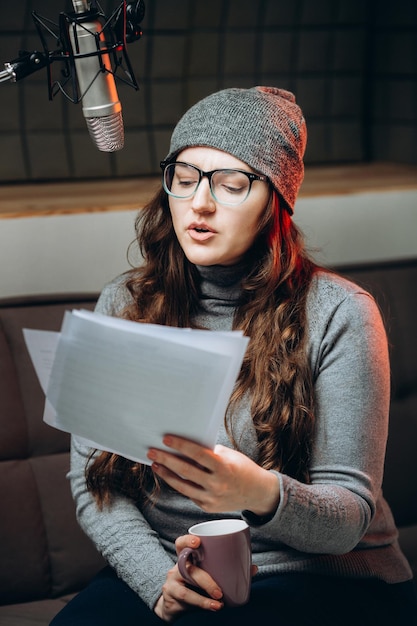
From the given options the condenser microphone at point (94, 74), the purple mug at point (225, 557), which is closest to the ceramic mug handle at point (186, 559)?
the purple mug at point (225, 557)

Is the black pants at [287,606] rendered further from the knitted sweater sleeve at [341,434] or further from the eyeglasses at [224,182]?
the eyeglasses at [224,182]

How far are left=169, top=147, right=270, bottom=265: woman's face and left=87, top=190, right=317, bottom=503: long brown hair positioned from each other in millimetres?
31

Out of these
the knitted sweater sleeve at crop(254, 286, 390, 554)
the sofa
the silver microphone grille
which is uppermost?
the silver microphone grille

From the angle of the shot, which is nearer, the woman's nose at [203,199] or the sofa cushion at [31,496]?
the woman's nose at [203,199]

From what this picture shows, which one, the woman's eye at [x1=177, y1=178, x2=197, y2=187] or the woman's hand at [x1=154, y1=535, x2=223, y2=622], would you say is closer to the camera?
the woman's hand at [x1=154, y1=535, x2=223, y2=622]

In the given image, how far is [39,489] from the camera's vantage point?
171 centimetres

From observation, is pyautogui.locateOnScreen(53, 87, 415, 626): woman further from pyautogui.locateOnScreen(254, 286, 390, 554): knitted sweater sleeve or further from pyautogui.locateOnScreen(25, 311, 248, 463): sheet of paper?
pyautogui.locateOnScreen(25, 311, 248, 463): sheet of paper

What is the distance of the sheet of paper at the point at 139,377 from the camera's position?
0.99 metres

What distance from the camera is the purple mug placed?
117 cm

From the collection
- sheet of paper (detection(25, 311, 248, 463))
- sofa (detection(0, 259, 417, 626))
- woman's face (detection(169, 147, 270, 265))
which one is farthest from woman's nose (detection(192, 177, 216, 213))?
sofa (detection(0, 259, 417, 626))

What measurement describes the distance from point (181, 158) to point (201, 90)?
0.81 meters

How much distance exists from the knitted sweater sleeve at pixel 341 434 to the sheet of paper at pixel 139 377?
26 cm

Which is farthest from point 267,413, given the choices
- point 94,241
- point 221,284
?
point 94,241

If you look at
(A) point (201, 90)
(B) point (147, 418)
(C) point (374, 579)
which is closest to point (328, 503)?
(C) point (374, 579)
